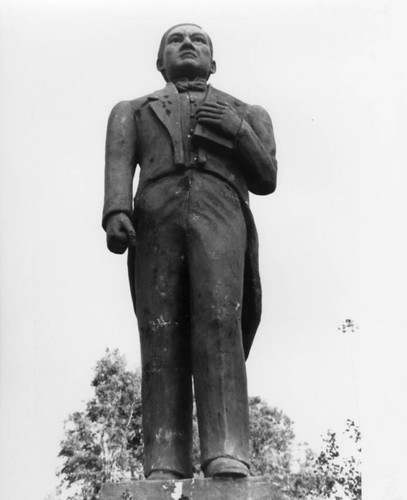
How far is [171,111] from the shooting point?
8359 millimetres

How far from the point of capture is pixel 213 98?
844 cm

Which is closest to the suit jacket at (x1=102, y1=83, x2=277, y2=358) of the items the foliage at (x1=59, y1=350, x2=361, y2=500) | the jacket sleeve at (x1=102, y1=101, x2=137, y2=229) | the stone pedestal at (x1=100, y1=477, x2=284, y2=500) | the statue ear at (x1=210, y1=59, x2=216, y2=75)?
the jacket sleeve at (x1=102, y1=101, x2=137, y2=229)

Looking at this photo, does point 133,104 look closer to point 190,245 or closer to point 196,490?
point 190,245

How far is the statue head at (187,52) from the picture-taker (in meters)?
8.58

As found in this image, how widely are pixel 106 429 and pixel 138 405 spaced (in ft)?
2.65

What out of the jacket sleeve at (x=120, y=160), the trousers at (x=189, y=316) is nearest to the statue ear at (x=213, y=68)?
the jacket sleeve at (x=120, y=160)

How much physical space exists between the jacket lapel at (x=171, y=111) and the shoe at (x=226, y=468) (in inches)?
83.6

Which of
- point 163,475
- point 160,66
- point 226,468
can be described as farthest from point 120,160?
point 226,468

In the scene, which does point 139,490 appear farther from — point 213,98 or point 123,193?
point 213,98

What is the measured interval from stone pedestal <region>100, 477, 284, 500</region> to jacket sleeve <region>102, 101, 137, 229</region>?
1877mm

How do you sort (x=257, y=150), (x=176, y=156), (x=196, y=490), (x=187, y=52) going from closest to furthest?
(x=196, y=490) → (x=176, y=156) → (x=257, y=150) → (x=187, y=52)

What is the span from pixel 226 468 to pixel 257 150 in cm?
232

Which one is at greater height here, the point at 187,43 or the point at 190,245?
the point at 187,43

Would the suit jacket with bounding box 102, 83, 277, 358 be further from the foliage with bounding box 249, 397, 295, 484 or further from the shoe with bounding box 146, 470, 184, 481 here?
the foliage with bounding box 249, 397, 295, 484
